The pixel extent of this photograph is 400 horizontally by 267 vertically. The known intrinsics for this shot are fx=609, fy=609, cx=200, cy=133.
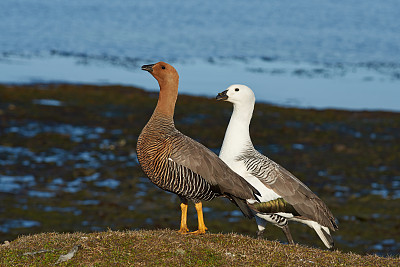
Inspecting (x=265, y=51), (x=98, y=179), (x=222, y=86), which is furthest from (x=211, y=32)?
(x=98, y=179)

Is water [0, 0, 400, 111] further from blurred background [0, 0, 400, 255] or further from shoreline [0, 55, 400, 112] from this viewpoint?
blurred background [0, 0, 400, 255]

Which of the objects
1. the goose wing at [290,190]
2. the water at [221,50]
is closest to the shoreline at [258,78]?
the water at [221,50]

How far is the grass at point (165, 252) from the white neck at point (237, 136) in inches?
50.8

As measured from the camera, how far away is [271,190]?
8.64m

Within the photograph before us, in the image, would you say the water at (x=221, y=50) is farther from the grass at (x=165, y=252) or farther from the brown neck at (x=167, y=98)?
the grass at (x=165, y=252)

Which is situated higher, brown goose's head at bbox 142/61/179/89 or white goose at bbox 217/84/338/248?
brown goose's head at bbox 142/61/179/89

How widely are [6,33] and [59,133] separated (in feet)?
127

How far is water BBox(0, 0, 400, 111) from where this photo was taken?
3341 centimetres

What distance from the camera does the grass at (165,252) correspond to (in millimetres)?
7152

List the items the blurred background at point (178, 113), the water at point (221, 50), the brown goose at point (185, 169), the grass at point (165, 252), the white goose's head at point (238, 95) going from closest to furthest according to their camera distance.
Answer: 1. the grass at point (165, 252)
2. the brown goose at point (185, 169)
3. the white goose's head at point (238, 95)
4. the blurred background at point (178, 113)
5. the water at point (221, 50)

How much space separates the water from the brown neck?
20370mm


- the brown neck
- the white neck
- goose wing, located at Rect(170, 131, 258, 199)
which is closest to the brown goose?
goose wing, located at Rect(170, 131, 258, 199)

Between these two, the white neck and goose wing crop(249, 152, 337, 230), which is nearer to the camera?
goose wing crop(249, 152, 337, 230)

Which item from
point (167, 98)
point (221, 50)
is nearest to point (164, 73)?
point (167, 98)
